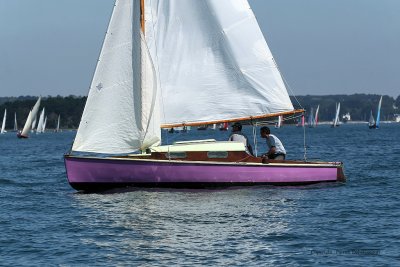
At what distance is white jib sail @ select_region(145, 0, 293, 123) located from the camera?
105ft

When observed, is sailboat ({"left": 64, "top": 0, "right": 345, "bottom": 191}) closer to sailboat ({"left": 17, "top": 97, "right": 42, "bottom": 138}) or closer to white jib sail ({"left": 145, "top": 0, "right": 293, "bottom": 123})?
white jib sail ({"left": 145, "top": 0, "right": 293, "bottom": 123})

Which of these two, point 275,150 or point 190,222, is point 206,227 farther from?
point 275,150

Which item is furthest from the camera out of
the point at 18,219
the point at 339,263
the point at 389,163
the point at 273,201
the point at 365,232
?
the point at 389,163

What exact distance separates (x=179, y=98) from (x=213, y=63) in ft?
5.66

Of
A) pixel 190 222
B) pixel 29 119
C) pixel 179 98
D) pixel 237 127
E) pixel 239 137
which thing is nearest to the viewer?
pixel 190 222

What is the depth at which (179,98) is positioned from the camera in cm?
3203

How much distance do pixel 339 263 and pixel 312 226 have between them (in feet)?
15.2

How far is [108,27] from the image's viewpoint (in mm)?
30953

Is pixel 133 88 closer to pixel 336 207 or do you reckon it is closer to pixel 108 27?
pixel 108 27

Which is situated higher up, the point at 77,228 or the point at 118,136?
the point at 118,136

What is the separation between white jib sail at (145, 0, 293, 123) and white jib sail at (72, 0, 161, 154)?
36.3 inches

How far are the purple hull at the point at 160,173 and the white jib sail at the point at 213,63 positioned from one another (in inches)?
95.3

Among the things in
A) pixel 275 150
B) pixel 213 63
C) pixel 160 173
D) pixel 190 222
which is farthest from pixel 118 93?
pixel 190 222

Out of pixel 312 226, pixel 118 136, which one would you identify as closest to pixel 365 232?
pixel 312 226
